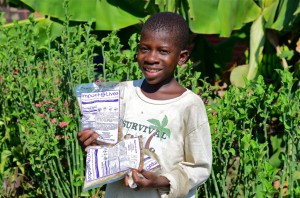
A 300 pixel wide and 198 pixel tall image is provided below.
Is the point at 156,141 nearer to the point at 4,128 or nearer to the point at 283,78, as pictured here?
the point at 283,78

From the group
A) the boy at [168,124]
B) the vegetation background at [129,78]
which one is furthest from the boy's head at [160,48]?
the vegetation background at [129,78]

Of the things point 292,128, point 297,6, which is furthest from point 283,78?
point 297,6

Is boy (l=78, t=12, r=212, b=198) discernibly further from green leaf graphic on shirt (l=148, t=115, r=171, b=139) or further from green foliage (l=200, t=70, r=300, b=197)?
green foliage (l=200, t=70, r=300, b=197)

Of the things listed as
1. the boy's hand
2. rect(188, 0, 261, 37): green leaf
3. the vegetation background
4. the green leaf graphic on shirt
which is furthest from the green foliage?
rect(188, 0, 261, 37): green leaf

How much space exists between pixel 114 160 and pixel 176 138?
0.28 m

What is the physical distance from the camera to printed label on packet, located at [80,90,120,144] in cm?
277

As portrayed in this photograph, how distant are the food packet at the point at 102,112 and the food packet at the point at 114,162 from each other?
0.25 feet

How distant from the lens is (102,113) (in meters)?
2.78

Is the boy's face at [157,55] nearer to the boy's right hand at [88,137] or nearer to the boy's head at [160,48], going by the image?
the boy's head at [160,48]

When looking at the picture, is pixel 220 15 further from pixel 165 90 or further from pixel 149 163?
A: pixel 149 163

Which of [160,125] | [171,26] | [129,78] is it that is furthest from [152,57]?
[129,78]

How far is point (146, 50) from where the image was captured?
2775 millimetres

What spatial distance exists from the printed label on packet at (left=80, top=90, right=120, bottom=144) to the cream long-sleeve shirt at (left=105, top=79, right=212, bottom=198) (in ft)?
0.21

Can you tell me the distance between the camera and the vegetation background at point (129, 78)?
3758mm
